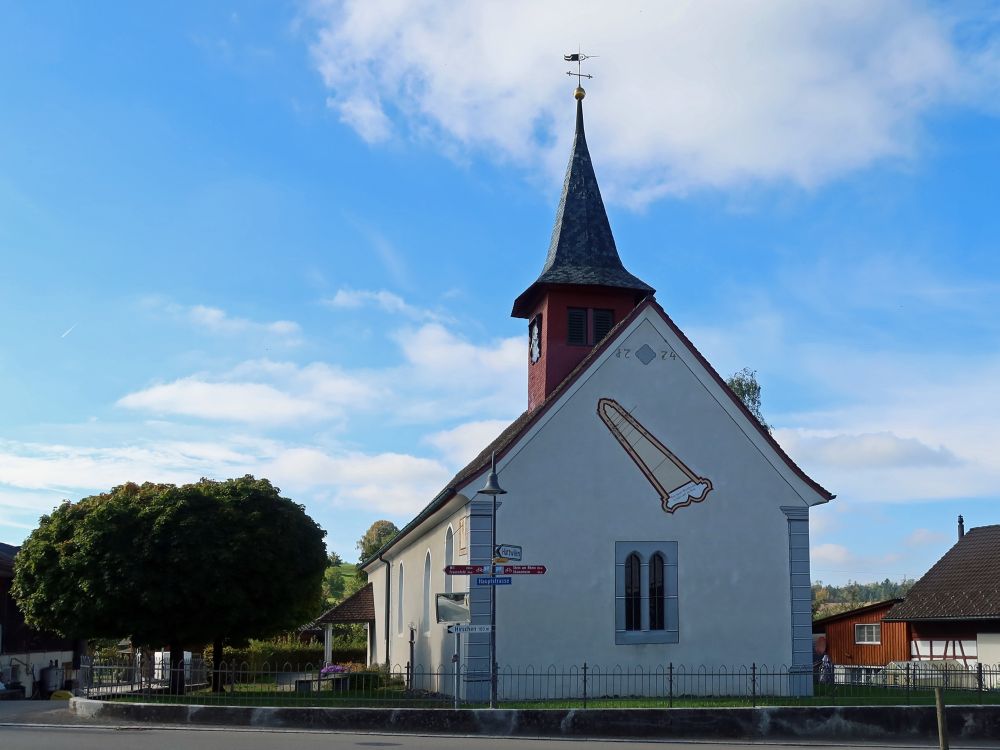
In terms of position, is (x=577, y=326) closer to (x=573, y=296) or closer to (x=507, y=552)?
(x=573, y=296)

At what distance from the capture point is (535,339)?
28.9 metres

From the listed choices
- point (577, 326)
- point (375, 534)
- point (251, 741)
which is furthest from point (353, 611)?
point (375, 534)

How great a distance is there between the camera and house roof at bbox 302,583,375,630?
42812mm

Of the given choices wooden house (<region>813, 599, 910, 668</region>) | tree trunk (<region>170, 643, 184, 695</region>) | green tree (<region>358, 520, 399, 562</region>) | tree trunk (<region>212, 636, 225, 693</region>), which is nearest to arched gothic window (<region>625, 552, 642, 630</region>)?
tree trunk (<region>212, 636, 225, 693</region>)

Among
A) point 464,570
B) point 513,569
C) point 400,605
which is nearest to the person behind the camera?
point 464,570

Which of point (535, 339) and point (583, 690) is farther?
point (535, 339)

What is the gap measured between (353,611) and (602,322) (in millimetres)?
21219

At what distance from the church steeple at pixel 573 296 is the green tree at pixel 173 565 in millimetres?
7622

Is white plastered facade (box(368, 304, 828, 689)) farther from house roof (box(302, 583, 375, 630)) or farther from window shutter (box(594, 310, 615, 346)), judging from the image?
house roof (box(302, 583, 375, 630))

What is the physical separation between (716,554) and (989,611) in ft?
50.9

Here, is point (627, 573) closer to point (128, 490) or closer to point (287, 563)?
point (287, 563)

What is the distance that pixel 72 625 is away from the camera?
2406 centimetres

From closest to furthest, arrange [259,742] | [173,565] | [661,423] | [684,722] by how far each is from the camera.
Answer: [259,742]
[684,722]
[173,565]
[661,423]

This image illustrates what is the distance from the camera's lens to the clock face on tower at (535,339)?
28.4 metres
